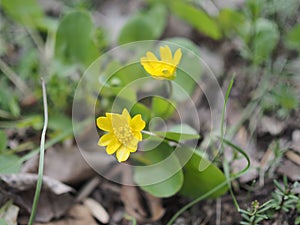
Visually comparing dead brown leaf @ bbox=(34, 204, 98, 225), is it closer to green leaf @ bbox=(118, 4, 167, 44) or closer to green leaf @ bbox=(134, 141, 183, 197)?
green leaf @ bbox=(134, 141, 183, 197)

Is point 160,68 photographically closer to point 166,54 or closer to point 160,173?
point 166,54

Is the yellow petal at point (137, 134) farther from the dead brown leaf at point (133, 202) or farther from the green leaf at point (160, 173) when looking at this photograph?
the dead brown leaf at point (133, 202)

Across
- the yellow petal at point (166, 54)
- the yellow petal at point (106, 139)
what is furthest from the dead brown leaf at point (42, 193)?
the yellow petal at point (166, 54)

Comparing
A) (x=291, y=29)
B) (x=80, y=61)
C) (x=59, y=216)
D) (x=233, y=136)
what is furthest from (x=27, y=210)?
(x=291, y=29)

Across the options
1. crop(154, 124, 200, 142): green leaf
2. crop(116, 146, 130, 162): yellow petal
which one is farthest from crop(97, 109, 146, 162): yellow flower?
crop(154, 124, 200, 142): green leaf

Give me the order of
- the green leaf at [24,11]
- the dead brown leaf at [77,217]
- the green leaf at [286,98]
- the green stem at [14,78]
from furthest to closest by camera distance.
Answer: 1. the green leaf at [24,11]
2. the green stem at [14,78]
3. the green leaf at [286,98]
4. the dead brown leaf at [77,217]

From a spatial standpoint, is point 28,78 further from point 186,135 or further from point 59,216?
point 186,135
